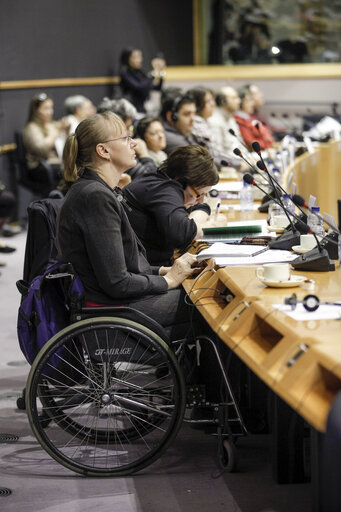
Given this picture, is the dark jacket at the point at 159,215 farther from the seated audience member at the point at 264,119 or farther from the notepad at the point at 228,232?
the seated audience member at the point at 264,119

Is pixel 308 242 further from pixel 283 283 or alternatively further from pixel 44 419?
pixel 44 419

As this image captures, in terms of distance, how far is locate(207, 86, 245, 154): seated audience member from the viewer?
26.9 ft

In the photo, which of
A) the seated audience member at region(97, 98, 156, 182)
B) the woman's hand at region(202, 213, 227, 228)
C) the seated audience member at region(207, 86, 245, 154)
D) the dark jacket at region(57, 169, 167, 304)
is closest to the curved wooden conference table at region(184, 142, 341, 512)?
the dark jacket at region(57, 169, 167, 304)

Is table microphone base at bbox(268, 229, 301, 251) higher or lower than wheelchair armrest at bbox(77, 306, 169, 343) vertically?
higher

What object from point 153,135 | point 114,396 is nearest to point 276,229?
point 114,396

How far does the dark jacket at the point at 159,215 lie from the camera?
11.7ft

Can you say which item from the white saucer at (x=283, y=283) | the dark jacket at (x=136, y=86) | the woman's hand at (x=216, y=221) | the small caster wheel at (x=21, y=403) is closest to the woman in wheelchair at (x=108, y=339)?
the white saucer at (x=283, y=283)

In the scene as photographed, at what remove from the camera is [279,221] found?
387 centimetres

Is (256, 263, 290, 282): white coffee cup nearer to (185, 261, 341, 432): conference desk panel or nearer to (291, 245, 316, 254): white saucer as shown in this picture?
(185, 261, 341, 432): conference desk panel

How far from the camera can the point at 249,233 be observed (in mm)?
3709

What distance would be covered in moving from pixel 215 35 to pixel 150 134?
308 inches

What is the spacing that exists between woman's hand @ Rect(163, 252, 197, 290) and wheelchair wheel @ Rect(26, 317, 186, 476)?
33 cm

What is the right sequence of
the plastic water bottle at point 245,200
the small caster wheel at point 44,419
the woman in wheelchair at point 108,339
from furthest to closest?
the plastic water bottle at point 245,200 → the small caster wheel at point 44,419 → the woman in wheelchair at point 108,339

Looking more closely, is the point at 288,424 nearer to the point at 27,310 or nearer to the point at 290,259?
the point at 290,259
